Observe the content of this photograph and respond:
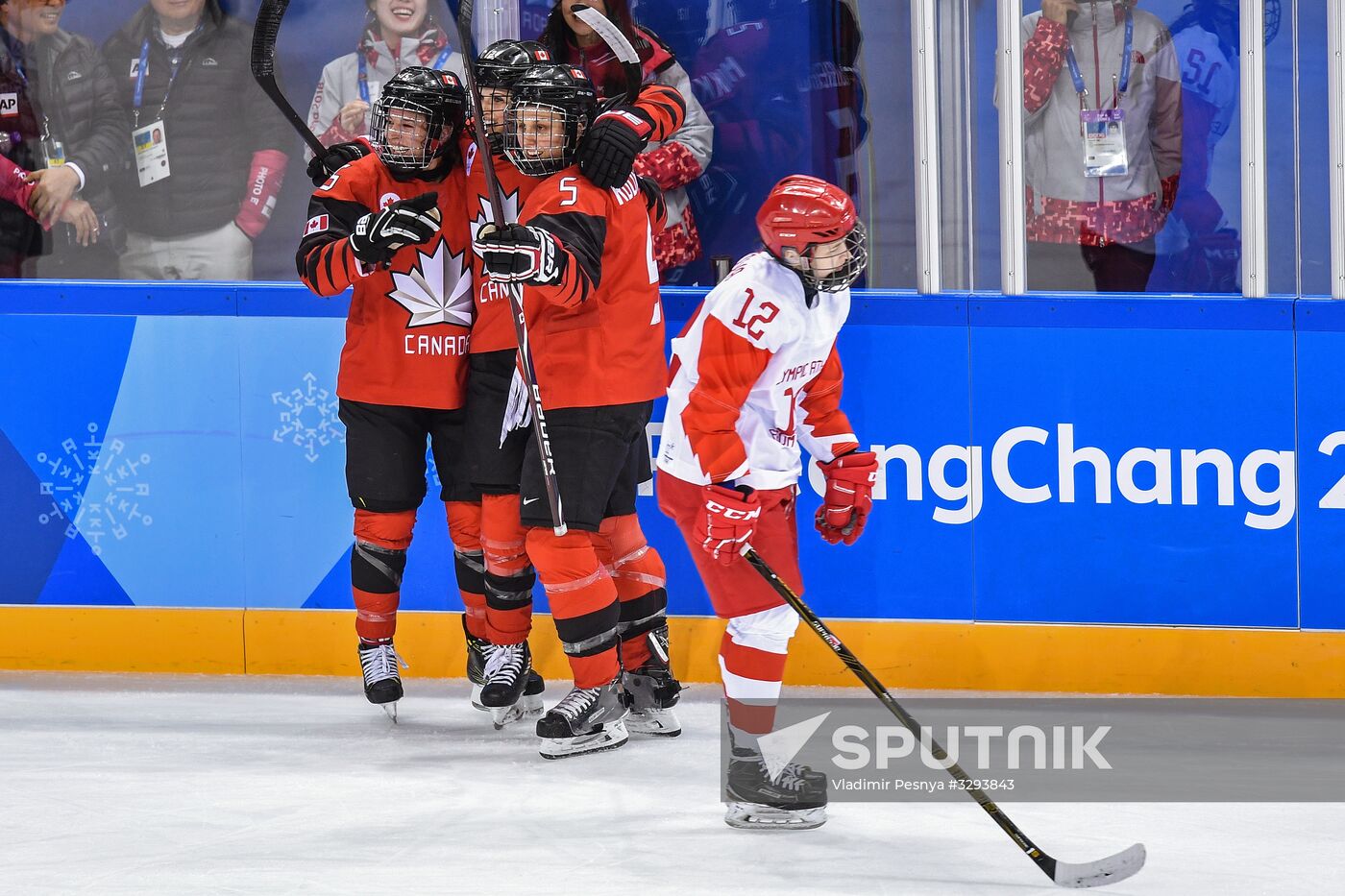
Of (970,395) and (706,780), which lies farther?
(970,395)

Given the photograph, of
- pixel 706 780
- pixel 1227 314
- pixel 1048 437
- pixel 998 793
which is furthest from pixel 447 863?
pixel 1227 314

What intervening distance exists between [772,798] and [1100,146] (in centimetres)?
202

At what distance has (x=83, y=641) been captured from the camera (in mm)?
3973

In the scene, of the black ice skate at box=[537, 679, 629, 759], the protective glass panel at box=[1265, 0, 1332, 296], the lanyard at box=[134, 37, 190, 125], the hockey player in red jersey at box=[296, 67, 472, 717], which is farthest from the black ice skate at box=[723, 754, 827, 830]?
the lanyard at box=[134, 37, 190, 125]

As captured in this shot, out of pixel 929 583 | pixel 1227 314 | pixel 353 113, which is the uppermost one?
pixel 353 113

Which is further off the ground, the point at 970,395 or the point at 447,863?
the point at 970,395

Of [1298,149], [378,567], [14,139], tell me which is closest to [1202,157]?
[1298,149]

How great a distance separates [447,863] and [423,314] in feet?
4.37

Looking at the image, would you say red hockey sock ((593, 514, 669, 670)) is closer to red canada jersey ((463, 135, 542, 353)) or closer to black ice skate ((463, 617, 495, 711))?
black ice skate ((463, 617, 495, 711))

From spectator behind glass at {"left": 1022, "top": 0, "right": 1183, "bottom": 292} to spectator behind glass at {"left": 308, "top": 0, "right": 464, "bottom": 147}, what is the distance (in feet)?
5.05

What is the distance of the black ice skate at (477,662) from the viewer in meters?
3.59

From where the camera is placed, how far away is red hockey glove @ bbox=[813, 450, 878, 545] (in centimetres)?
295

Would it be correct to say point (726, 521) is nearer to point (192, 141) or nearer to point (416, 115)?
point (416, 115)

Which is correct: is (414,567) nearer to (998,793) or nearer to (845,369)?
(845,369)
